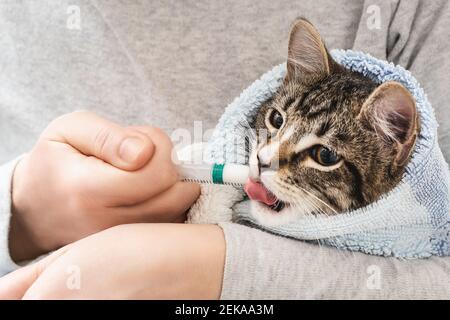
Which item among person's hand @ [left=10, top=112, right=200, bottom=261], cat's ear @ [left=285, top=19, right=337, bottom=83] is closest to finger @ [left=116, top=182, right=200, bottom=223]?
person's hand @ [left=10, top=112, right=200, bottom=261]

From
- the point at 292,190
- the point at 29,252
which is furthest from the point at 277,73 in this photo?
the point at 29,252

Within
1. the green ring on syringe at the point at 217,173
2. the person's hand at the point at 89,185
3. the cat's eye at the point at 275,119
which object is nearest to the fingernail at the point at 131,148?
the person's hand at the point at 89,185

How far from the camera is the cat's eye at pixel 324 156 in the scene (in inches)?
24.8

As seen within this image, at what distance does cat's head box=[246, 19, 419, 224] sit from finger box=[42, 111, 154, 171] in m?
0.16

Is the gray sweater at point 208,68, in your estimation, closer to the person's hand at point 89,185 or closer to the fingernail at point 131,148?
the person's hand at point 89,185

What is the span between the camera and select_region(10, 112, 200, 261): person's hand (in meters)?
0.59

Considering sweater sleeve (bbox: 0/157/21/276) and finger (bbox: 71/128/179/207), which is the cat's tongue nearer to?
finger (bbox: 71/128/179/207)

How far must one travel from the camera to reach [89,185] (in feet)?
2.03

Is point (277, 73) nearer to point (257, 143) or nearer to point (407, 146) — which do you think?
point (257, 143)

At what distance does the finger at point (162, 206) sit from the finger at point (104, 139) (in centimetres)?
7

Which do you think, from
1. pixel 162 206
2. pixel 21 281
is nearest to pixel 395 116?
pixel 162 206

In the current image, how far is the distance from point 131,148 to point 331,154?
265mm

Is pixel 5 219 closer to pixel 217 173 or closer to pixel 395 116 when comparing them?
pixel 217 173
